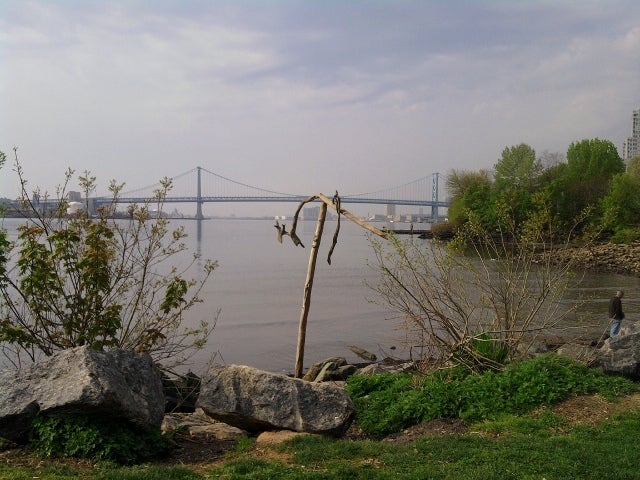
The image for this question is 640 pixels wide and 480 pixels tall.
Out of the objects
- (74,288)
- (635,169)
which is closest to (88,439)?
(74,288)

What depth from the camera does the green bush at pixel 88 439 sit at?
18.1ft

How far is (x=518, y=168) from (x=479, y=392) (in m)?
63.9

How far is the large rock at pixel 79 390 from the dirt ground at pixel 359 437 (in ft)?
1.13

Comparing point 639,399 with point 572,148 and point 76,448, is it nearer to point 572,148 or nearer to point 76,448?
point 76,448

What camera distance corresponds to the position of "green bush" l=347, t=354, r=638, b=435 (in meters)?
7.23

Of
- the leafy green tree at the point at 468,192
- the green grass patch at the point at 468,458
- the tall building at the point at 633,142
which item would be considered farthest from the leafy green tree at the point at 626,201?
the tall building at the point at 633,142

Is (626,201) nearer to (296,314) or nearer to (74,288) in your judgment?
(296,314)

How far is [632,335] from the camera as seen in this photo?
30.3 feet

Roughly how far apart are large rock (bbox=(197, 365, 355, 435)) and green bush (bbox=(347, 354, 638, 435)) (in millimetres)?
740

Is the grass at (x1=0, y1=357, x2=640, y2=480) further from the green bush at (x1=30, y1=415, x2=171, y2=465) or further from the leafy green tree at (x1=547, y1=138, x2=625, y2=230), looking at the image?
the leafy green tree at (x1=547, y1=138, x2=625, y2=230)

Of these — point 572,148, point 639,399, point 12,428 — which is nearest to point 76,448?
point 12,428

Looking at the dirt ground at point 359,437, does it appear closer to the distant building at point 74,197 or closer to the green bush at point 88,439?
the green bush at point 88,439

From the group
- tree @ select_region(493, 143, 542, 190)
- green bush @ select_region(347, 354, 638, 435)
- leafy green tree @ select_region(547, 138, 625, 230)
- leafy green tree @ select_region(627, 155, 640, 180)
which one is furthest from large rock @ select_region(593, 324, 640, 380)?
tree @ select_region(493, 143, 542, 190)

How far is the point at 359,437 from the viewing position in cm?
718
